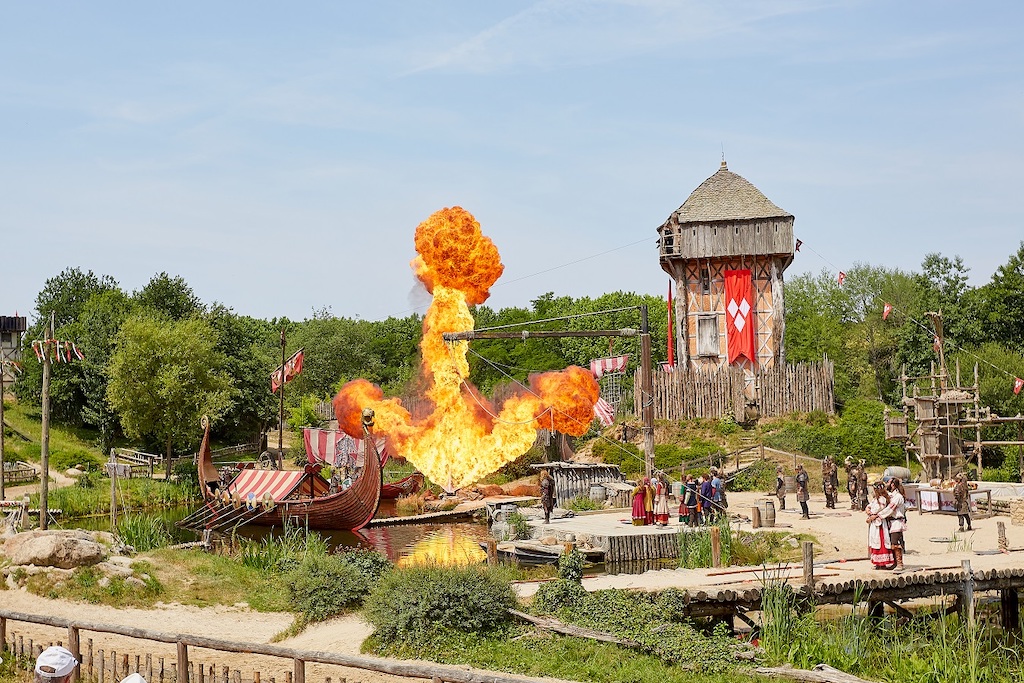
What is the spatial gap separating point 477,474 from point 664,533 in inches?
796

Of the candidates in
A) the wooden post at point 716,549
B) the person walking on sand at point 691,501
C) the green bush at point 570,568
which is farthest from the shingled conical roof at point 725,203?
the green bush at point 570,568

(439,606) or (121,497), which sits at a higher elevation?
(121,497)

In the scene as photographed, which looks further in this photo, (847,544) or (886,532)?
Result: (847,544)

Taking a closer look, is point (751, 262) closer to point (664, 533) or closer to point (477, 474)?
point (477, 474)

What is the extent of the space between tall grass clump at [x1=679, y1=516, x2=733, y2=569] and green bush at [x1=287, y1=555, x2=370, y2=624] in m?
7.65

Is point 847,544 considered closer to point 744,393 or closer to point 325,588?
point 325,588

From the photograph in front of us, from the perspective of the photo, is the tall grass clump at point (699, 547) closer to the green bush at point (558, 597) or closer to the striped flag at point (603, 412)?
the green bush at point (558, 597)

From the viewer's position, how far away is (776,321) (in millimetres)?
54656

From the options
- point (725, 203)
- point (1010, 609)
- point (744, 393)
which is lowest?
point (1010, 609)

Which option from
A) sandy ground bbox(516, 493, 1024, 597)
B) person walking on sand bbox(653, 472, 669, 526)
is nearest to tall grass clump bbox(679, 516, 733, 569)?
sandy ground bbox(516, 493, 1024, 597)

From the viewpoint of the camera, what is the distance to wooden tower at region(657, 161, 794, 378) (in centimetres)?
5466

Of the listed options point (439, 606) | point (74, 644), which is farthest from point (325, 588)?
point (74, 644)

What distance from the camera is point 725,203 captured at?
56.2 m

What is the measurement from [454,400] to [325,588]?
2684 centimetres
